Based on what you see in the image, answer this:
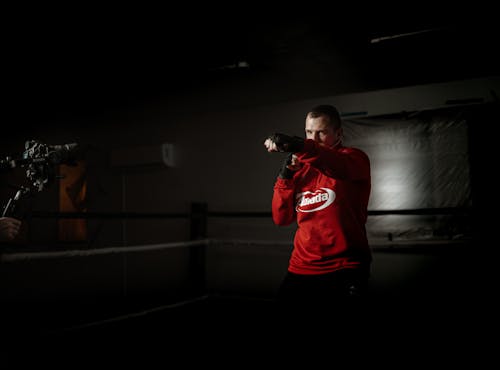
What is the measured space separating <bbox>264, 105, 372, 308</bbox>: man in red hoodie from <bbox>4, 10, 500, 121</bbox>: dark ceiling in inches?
77.3

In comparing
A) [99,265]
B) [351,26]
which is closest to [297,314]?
[351,26]

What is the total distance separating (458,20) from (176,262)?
12.1 ft

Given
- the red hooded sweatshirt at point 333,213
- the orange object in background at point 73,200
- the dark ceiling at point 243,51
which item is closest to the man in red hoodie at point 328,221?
the red hooded sweatshirt at point 333,213

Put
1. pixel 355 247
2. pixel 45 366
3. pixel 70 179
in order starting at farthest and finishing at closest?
pixel 70 179, pixel 45 366, pixel 355 247

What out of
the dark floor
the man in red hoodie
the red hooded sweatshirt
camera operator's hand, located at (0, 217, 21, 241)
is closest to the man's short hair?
the man in red hoodie

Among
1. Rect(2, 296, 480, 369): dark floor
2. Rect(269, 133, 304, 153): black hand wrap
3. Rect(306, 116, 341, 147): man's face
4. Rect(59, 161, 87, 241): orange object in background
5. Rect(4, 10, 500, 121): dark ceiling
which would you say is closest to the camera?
Rect(269, 133, 304, 153): black hand wrap

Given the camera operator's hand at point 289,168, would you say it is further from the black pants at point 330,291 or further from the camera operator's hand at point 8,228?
the camera operator's hand at point 8,228

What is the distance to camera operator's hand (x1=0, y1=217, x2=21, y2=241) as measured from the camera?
132 cm

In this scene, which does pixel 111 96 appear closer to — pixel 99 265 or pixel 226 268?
pixel 99 265

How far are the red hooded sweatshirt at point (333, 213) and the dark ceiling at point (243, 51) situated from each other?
2.09 m

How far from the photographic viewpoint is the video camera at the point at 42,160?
1325 mm

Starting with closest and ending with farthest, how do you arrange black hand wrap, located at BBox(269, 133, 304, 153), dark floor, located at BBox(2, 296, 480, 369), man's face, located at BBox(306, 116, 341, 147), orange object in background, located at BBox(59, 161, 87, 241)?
1. black hand wrap, located at BBox(269, 133, 304, 153)
2. dark floor, located at BBox(2, 296, 480, 369)
3. man's face, located at BBox(306, 116, 341, 147)
4. orange object in background, located at BBox(59, 161, 87, 241)

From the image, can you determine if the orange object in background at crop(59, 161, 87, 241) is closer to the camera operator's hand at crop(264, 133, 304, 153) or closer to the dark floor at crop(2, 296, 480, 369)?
the dark floor at crop(2, 296, 480, 369)

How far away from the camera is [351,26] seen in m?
3.15
